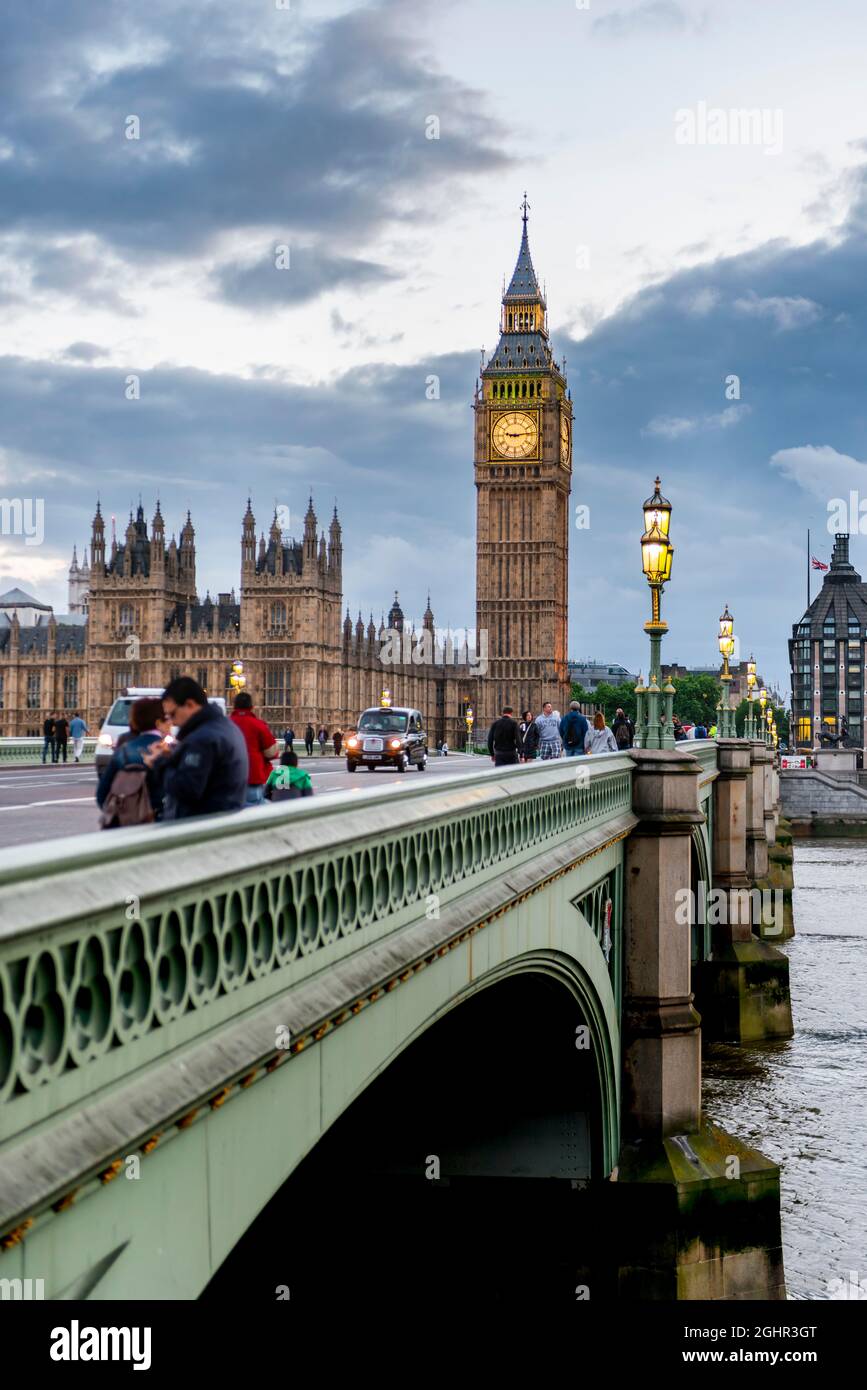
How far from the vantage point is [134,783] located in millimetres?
6484

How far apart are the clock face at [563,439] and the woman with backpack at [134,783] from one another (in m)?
142

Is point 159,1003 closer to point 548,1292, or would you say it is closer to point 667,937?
point 548,1292

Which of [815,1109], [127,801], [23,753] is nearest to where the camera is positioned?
[127,801]

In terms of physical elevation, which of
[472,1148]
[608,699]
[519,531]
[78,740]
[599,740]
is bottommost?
[472,1148]

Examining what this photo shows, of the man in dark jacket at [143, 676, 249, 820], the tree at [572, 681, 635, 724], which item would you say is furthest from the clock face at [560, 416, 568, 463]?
the man in dark jacket at [143, 676, 249, 820]

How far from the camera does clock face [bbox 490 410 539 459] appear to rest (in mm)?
145125

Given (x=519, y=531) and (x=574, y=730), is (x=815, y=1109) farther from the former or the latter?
(x=519, y=531)

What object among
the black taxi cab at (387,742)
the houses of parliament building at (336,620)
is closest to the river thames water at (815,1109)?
the black taxi cab at (387,742)

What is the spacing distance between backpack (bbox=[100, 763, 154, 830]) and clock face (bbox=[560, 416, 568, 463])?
469 ft

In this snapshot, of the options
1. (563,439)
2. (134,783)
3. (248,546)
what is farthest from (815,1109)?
(563,439)

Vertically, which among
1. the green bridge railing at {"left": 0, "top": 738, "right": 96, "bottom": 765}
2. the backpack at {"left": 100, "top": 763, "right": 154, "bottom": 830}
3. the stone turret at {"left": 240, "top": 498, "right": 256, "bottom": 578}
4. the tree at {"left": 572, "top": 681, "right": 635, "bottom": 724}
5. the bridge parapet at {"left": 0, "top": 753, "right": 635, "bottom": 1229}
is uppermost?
the stone turret at {"left": 240, "top": 498, "right": 256, "bottom": 578}

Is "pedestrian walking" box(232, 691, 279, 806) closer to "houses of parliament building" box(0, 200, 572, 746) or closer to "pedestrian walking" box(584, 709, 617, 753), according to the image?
"pedestrian walking" box(584, 709, 617, 753)

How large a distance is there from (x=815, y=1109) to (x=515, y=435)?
121 metres

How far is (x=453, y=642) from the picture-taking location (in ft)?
545
